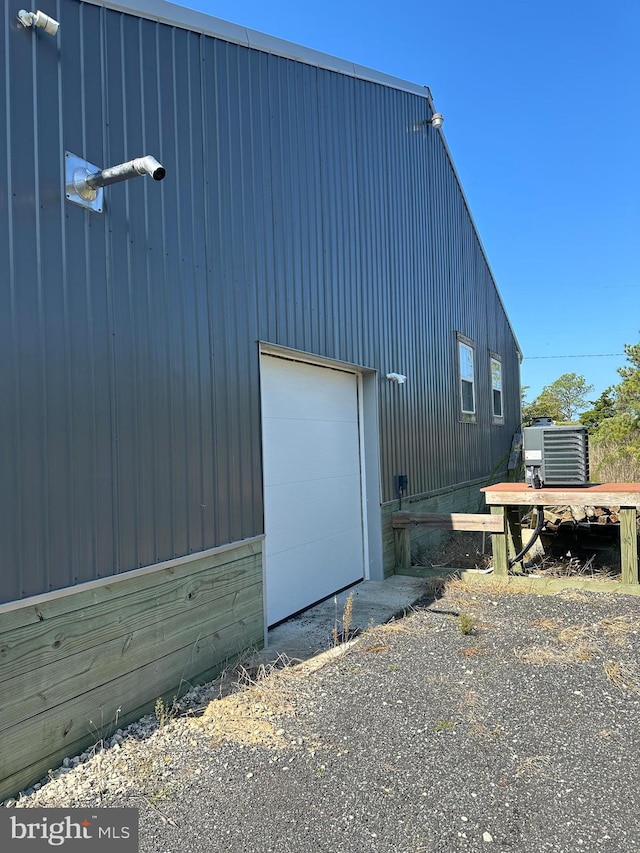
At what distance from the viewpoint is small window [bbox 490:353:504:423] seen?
37.8 ft

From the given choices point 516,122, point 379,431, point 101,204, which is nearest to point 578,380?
point 516,122

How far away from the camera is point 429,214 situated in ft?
26.9

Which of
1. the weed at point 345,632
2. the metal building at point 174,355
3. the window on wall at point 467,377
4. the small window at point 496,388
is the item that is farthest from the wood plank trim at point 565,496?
the small window at point 496,388

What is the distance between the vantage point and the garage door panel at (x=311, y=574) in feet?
14.9

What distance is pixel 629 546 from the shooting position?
529 centimetres

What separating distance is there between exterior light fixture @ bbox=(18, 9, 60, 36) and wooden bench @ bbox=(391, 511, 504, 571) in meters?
5.29

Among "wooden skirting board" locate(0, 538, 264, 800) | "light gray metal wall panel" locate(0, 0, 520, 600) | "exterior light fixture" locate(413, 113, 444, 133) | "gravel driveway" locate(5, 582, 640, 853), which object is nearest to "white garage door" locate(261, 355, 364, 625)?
"light gray metal wall panel" locate(0, 0, 520, 600)

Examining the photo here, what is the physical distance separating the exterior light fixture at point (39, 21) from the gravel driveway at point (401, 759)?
354 centimetres

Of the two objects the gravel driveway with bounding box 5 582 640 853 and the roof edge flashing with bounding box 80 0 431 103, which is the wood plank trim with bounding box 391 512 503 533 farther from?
the roof edge flashing with bounding box 80 0 431 103

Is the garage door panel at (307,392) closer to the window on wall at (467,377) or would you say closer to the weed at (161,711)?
the weed at (161,711)

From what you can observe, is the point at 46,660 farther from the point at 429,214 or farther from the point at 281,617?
the point at 429,214

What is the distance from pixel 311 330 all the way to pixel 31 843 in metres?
3.98

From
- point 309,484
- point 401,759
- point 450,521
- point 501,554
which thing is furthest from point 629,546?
point 401,759

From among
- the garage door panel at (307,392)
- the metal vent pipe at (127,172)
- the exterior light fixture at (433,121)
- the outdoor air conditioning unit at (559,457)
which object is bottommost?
the outdoor air conditioning unit at (559,457)
